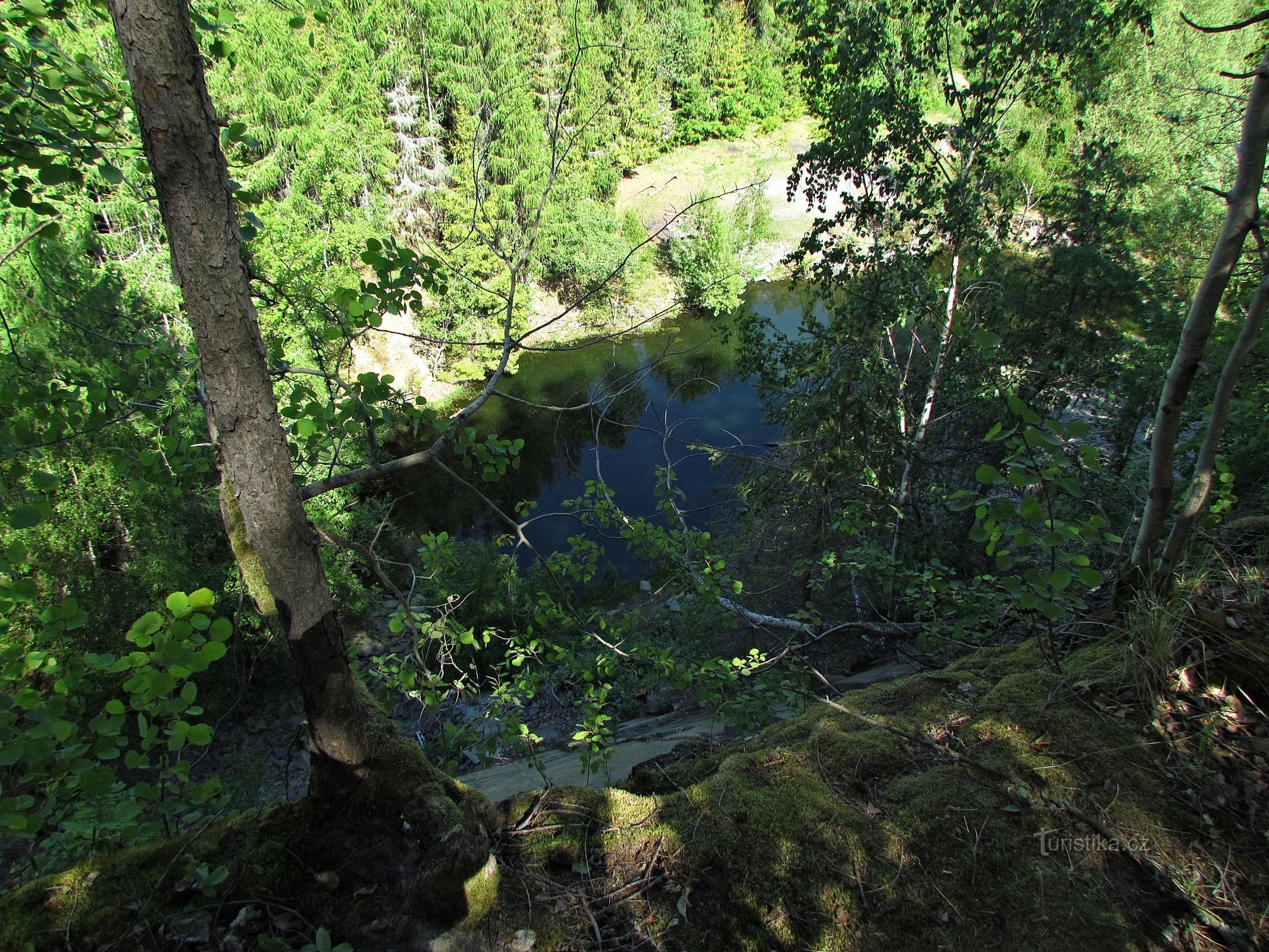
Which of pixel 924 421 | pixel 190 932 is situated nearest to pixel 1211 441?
pixel 190 932

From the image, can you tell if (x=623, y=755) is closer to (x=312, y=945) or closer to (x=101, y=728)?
(x=312, y=945)

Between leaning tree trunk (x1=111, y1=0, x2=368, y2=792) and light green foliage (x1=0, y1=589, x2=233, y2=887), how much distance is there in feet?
0.93

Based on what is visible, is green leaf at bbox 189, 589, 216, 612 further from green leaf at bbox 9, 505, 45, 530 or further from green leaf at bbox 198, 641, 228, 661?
green leaf at bbox 9, 505, 45, 530

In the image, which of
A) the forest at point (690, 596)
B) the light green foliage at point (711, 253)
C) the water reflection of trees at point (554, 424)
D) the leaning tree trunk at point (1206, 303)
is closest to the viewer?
the forest at point (690, 596)

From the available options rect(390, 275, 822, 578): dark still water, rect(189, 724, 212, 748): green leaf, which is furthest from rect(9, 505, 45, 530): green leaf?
rect(390, 275, 822, 578): dark still water

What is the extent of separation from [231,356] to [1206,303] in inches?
130

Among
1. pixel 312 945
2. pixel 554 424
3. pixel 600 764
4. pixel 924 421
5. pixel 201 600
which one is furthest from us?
pixel 554 424

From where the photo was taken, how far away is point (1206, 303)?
245 centimetres

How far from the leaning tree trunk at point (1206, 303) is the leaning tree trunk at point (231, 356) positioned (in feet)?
10.1

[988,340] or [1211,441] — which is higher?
[988,340]

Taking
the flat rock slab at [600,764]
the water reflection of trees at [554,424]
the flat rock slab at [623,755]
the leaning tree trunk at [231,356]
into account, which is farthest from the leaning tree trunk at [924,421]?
the water reflection of trees at [554,424]

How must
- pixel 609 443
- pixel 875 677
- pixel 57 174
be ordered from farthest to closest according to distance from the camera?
pixel 609 443, pixel 875 677, pixel 57 174

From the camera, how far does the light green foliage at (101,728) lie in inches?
60.6

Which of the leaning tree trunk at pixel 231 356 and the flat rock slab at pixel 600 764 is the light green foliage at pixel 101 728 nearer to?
the leaning tree trunk at pixel 231 356
